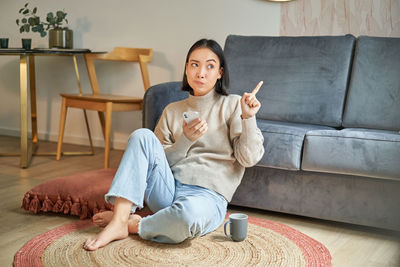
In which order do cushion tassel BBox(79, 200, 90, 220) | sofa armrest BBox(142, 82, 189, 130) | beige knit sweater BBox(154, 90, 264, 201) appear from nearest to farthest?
beige knit sweater BBox(154, 90, 264, 201) < cushion tassel BBox(79, 200, 90, 220) < sofa armrest BBox(142, 82, 189, 130)

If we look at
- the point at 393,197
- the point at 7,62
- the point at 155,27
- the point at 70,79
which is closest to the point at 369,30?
the point at 393,197

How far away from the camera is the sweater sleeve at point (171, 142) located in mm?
1965

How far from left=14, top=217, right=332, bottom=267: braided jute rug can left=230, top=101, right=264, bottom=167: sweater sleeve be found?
0.32m

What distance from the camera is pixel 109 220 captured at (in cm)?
196

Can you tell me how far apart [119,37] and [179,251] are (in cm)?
236

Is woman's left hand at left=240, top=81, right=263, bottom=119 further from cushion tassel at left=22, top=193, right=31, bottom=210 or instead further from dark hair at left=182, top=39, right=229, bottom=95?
cushion tassel at left=22, top=193, right=31, bottom=210

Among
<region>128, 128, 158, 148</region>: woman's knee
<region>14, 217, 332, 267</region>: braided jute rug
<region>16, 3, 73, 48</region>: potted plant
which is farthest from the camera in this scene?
<region>16, 3, 73, 48</region>: potted plant

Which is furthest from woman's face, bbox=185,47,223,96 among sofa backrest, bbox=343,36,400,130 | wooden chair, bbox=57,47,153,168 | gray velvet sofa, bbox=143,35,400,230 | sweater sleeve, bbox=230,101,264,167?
wooden chair, bbox=57,47,153,168

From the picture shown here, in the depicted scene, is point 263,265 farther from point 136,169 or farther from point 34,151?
point 34,151

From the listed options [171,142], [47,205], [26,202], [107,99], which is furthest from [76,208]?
[107,99]

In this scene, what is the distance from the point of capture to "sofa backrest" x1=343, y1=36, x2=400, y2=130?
2432 millimetres

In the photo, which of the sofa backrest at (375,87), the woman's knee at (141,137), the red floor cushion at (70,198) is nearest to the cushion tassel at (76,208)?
the red floor cushion at (70,198)

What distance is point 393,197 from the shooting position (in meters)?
2.06

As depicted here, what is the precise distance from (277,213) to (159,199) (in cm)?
71
